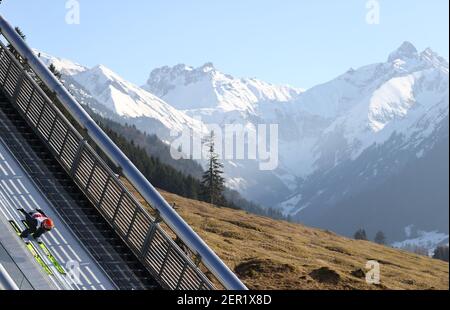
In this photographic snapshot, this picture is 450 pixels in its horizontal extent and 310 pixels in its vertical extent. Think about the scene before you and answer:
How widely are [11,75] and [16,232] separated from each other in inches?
337

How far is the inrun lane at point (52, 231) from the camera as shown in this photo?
15462mm

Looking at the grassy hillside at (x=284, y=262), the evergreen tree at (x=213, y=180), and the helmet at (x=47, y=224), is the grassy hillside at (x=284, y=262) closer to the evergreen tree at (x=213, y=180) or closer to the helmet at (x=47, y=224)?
the evergreen tree at (x=213, y=180)

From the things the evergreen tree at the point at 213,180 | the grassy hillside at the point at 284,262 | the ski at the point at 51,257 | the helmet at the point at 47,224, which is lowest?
the ski at the point at 51,257

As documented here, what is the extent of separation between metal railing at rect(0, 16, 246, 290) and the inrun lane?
49.4 inches

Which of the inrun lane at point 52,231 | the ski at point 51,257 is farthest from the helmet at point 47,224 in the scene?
the ski at point 51,257

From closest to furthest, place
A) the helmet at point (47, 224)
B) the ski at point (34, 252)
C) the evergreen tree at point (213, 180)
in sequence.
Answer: the ski at point (34, 252) → the helmet at point (47, 224) → the evergreen tree at point (213, 180)

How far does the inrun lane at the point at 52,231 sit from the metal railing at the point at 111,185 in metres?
1.26

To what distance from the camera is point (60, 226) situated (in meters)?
17.1

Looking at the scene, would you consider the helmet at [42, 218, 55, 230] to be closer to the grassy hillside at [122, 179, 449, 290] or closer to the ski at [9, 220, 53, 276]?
the ski at [9, 220, 53, 276]

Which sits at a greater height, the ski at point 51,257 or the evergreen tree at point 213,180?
the evergreen tree at point 213,180

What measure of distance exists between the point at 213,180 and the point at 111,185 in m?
88.4
